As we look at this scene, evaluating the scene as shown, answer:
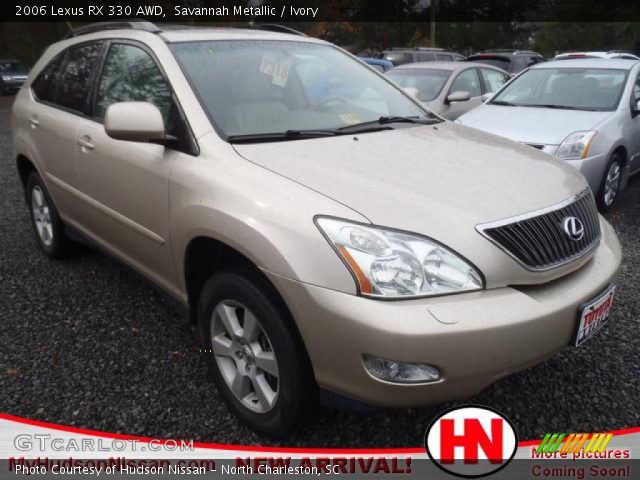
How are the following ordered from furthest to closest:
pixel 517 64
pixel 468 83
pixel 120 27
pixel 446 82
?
pixel 517 64
pixel 468 83
pixel 446 82
pixel 120 27

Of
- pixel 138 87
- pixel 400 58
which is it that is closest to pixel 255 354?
pixel 138 87

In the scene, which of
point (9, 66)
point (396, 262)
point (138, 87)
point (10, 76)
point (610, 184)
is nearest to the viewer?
point (396, 262)

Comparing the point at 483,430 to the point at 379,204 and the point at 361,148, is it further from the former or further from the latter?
the point at 361,148

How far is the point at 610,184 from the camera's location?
532cm

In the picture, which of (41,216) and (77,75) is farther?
(41,216)

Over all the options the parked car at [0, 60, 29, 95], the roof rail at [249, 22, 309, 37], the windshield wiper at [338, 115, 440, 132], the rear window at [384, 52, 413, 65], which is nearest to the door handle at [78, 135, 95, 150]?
the roof rail at [249, 22, 309, 37]

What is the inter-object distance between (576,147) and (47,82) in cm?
434

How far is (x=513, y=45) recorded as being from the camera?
115 ft

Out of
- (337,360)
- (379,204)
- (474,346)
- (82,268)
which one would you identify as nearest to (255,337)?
(337,360)

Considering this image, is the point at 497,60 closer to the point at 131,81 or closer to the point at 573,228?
the point at 131,81

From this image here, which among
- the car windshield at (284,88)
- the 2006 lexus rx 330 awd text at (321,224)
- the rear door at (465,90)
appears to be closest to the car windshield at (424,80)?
the rear door at (465,90)

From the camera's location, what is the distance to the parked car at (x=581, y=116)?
16.4 feet

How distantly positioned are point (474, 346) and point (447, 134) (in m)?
1.42

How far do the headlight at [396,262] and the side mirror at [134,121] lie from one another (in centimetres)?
92
